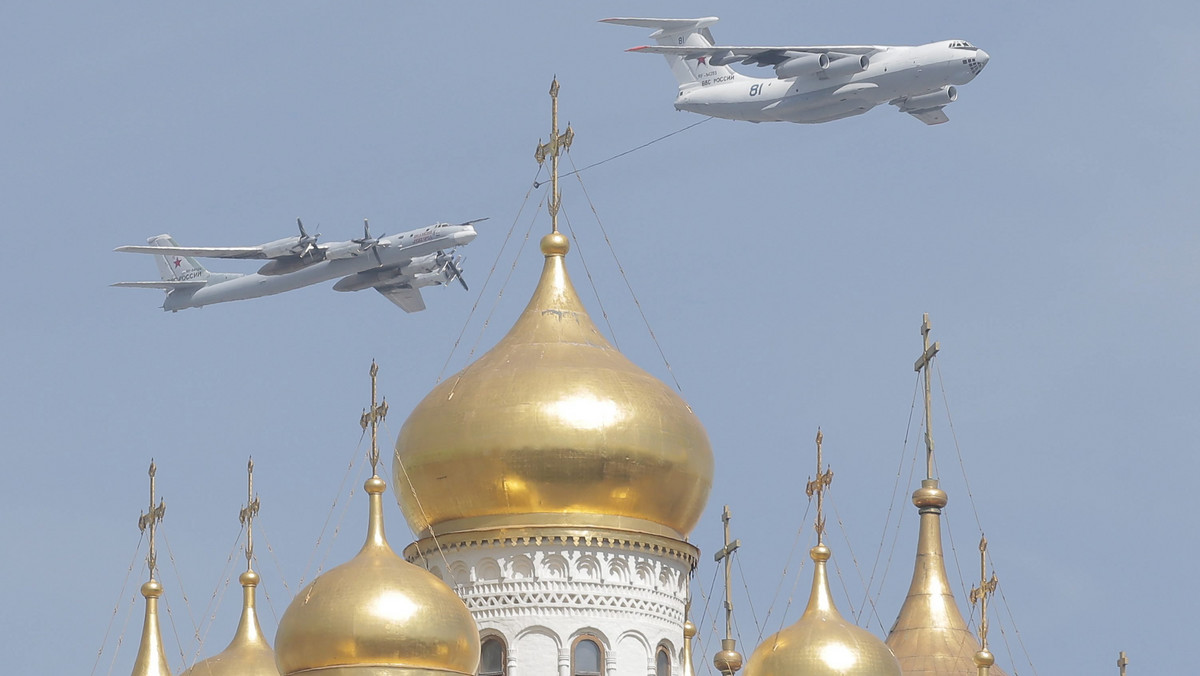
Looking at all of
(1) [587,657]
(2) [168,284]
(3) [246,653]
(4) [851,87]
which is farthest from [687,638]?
(2) [168,284]

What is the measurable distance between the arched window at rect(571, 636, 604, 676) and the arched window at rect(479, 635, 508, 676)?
85 centimetres

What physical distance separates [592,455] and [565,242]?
4261 millimetres

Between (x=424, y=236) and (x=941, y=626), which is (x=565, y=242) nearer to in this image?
(x=941, y=626)

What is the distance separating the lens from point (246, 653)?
42.1 m

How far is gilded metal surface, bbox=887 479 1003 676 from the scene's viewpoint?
159 ft

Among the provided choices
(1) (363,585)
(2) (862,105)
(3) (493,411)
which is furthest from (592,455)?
(2) (862,105)

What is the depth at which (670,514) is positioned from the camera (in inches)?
1438

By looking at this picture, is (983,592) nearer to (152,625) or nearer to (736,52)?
(152,625)

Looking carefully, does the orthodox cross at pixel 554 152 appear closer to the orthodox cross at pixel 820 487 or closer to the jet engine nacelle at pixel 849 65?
the orthodox cross at pixel 820 487

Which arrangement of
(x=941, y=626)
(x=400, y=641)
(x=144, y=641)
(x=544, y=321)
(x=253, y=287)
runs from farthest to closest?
(x=253, y=287)
(x=941, y=626)
(x=144, y=641)
(x=544, y=321)
(x=400, y=641)

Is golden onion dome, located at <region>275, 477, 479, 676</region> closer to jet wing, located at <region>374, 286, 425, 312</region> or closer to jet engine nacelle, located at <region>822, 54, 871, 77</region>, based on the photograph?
jet engine nacelle, located at <region>822, 54, 871, 77</region>

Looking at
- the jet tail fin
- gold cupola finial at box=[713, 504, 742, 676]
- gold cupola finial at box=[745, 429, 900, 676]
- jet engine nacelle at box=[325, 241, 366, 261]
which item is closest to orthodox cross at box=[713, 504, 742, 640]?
gold cupola finial at box=[713, 504, 742, 676]

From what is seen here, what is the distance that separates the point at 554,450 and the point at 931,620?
49.4 ft

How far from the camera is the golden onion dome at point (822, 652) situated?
3856 centimetres
